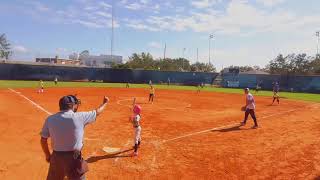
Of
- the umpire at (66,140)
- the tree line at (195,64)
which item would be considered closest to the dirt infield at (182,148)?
the umpire at (66,140)

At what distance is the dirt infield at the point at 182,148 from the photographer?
10.8 m

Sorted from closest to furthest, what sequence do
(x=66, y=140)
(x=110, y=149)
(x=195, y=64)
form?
(x=66, y=140) < (x=110, y=149) < (x=195, y=64)

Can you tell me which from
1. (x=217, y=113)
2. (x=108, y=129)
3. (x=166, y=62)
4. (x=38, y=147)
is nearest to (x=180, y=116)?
(x=217, y=113)

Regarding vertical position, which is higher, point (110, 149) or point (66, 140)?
point (66, 140)

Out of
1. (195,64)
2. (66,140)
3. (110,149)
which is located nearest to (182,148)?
(110,149)

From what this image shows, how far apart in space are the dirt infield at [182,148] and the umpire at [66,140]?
3811 mm

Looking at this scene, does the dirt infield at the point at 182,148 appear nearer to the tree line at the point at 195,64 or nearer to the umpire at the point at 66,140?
the umpire at the point at 66,140

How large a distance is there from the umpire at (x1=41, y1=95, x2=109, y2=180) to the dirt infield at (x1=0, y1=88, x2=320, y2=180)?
3.81 metres

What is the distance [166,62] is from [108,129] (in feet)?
318

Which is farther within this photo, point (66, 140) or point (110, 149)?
point (110, 149)

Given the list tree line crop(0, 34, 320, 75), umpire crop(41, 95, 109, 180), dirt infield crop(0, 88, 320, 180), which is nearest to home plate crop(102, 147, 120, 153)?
dirt infield crop(0, 88, 320, 180)

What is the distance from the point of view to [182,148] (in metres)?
13.7

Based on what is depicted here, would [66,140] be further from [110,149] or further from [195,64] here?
[195,64]

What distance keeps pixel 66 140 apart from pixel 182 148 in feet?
25.6
